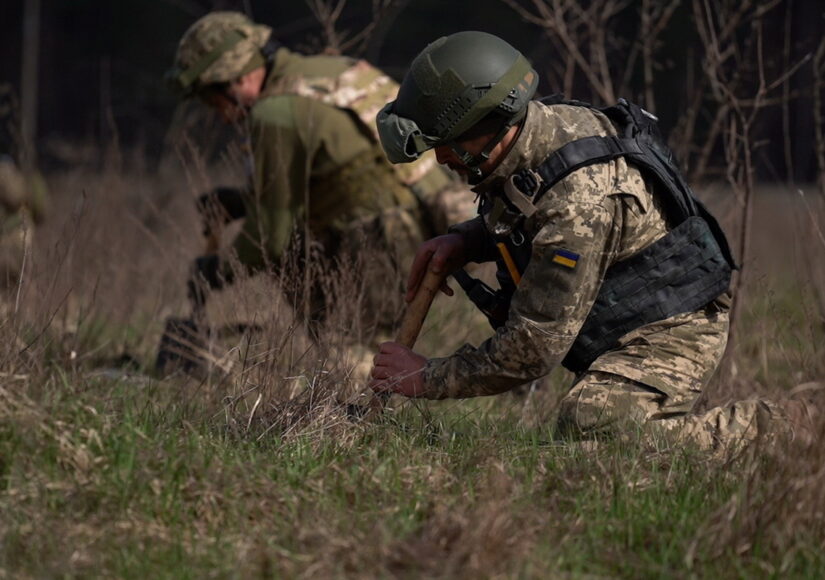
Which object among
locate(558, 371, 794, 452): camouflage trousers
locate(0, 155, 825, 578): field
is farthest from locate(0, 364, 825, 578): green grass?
locate(558, 371, 794, 452): camouflage trousers

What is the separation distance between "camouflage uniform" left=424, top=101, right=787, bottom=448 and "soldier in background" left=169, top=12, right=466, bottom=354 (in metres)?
1.65

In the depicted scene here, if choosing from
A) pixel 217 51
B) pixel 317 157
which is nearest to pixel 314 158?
pixel 317 157

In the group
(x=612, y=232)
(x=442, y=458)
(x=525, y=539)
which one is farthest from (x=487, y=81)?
(x=525, y=539)

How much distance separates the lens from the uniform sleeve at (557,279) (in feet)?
9.99

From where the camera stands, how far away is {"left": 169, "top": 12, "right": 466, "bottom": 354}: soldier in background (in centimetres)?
497

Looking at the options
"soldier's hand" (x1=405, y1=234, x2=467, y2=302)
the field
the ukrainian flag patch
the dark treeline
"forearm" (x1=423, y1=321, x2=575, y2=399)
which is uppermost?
the ukrainian flag patch

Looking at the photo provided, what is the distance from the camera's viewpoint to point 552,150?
10.4 feet

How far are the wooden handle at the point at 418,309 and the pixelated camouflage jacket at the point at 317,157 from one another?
54.2 inches

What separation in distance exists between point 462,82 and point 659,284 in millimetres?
812

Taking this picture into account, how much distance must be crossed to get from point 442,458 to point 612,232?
2.50ft

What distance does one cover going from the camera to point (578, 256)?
3033mm

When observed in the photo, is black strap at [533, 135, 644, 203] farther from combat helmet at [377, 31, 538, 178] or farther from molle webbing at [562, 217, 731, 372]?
molle webbing at [562, 217, 731, 372]

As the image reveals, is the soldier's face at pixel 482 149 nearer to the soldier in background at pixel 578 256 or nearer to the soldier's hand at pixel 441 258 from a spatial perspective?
the soldier in background at pixel 578 256

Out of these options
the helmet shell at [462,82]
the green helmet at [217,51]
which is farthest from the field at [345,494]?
the green helmet at [217,51]
